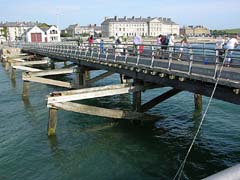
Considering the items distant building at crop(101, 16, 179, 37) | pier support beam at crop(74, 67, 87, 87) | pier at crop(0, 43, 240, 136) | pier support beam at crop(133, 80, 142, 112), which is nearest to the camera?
pier at crop(0, 43, 240, 136)

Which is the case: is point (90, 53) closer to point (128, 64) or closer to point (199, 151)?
point (128, 64)

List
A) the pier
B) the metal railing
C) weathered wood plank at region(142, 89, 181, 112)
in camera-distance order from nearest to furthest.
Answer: the pier < the metal railing < weathered wood plank at region(142, 89, 181, 112)

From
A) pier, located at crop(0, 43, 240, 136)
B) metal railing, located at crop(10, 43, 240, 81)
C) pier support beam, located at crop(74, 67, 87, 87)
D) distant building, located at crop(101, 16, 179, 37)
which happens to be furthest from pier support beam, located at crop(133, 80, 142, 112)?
distant building, located at crop(101, 16, 179, 37)

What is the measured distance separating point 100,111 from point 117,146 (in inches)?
75.2

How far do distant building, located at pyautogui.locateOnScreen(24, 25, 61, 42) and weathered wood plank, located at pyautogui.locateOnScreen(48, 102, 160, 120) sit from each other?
9157 cm

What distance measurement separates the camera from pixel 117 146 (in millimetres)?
12625

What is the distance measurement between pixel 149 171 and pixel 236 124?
742 cm

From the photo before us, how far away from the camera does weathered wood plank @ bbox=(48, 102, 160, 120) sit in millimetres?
12742

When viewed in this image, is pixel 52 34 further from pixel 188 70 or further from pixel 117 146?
pixel 188 70

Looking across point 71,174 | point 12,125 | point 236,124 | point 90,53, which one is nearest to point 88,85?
point 90,53

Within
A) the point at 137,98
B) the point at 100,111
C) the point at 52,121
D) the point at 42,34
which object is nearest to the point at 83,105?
the point at 100,111

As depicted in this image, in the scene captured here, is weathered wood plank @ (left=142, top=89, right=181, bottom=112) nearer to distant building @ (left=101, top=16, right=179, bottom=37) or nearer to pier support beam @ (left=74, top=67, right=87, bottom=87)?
pier support beam @ (left=74, top=67, right=87, bottom=87)

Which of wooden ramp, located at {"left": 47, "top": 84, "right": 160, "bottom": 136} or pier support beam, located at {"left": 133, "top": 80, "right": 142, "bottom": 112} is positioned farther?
pier support beam, located at {"left": 133, "top": 80, "right": 142, "bottom": 112}

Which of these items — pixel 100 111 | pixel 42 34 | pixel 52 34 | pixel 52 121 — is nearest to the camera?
pixel 52 121
